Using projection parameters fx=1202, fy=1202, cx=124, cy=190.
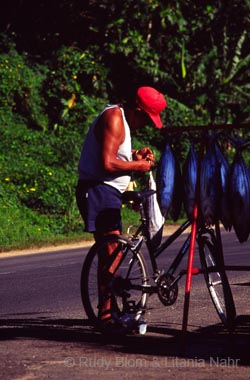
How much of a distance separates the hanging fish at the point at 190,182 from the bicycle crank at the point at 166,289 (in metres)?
0.50

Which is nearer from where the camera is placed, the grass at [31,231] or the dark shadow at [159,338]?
the dark shadow at [159,338]

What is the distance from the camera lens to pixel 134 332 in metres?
8.66

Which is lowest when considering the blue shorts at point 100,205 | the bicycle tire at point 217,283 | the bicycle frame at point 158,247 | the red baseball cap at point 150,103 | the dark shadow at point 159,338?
the dark shadow at point 159,338

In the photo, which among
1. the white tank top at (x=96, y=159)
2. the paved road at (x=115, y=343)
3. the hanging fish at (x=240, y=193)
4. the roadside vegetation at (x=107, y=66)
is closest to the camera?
the paved road at (x=115, y=343)

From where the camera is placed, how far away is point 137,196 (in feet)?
28.2

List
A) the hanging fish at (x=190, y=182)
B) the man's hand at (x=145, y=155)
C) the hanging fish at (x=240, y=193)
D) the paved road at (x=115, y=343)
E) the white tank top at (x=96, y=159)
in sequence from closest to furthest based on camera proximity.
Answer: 1. the paved road at (x=115, y=343)
2. the hanging fish at (x=240, y=193)
3. the hanging fish at (x=190, y=182)
4. the white tank top at (x=96, y=159)
5. the man's hand at (x=145, y=155)

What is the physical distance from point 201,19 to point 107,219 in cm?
2292

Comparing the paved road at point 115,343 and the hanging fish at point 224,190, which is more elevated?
the hanging fish at point 224,190

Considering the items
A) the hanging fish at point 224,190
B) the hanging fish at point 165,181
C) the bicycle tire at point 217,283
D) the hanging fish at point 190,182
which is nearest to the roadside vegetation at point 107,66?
the bicycle tire at point 217,283

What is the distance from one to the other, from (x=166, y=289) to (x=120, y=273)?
363 mm

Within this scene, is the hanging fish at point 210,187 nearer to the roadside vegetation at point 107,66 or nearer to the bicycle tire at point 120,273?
the bicycle tire at point 120,273

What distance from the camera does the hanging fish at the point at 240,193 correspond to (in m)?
8.23

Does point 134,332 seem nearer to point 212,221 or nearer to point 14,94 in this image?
point 212,221

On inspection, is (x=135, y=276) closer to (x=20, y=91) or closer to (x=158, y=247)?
(x=158, y=247)
